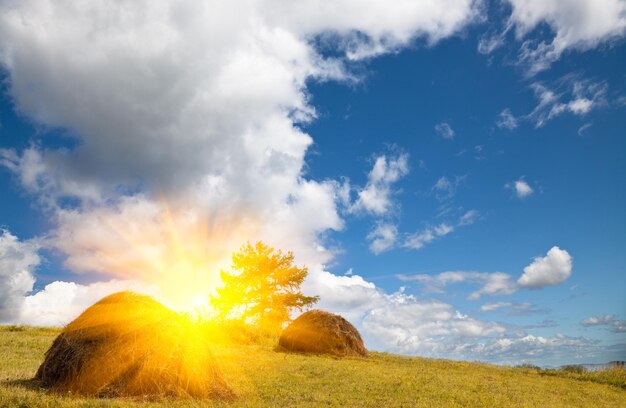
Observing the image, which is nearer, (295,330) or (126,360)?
(126,360)

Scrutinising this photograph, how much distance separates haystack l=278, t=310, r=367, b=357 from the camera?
3497cm

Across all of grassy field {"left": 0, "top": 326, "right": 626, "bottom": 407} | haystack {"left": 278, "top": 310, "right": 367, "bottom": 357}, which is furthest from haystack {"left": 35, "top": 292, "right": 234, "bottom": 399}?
haystack {"left": 278, "top": 310, "right": 367, "bottom": 357}

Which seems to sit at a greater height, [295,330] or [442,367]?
[295,330]

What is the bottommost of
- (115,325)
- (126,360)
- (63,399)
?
(63,399)

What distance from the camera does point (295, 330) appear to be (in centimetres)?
3684

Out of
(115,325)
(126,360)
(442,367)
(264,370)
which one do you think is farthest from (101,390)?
(442,367)

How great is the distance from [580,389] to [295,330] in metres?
20.0

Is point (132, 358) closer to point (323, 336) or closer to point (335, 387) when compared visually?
point (335, 387)

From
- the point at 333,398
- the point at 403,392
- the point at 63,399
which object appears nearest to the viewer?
the point at 63,399

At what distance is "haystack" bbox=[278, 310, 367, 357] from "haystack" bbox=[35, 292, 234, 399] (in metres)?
19.8

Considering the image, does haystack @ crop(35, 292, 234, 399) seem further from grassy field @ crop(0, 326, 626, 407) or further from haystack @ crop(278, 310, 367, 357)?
haystack @ crop(278, 310, 367, 357)

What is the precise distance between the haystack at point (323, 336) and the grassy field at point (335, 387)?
5.47 metres

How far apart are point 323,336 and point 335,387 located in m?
16.9

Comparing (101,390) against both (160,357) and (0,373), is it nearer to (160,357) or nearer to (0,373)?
(160,357)
